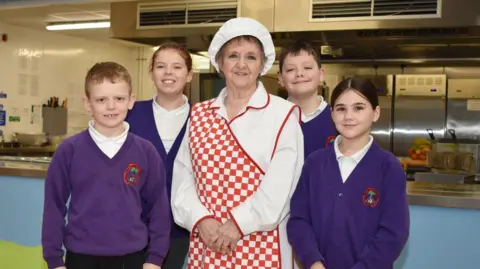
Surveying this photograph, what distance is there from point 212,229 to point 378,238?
51 centimetres

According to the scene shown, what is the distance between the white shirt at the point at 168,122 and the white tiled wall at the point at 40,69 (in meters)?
4.63

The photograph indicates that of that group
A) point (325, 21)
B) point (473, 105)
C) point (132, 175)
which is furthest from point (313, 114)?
point (473, 105)

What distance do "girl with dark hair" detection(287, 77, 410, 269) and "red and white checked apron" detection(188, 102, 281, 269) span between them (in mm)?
100

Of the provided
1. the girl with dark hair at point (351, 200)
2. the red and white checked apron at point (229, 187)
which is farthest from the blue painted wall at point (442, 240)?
the red and white checked apron at point (229, 187)

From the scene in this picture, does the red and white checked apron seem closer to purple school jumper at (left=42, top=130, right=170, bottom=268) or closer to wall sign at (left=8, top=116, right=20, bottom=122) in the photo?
purple school jumper at (left=42, top=130, right=170, bottom=268)

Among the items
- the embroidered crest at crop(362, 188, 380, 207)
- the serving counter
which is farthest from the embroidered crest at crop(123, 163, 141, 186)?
the serving counter

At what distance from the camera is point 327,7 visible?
4.03 meters

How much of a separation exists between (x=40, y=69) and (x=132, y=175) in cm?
533

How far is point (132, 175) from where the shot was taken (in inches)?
73.0

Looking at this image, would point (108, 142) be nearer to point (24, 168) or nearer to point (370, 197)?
point (370, 197)

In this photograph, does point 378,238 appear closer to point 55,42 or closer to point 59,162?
point 59,162

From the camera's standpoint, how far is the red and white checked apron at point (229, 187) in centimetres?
179

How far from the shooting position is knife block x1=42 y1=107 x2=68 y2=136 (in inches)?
264

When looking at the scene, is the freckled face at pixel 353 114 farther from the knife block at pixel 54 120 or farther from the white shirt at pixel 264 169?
the knife block at pixel 54 120
